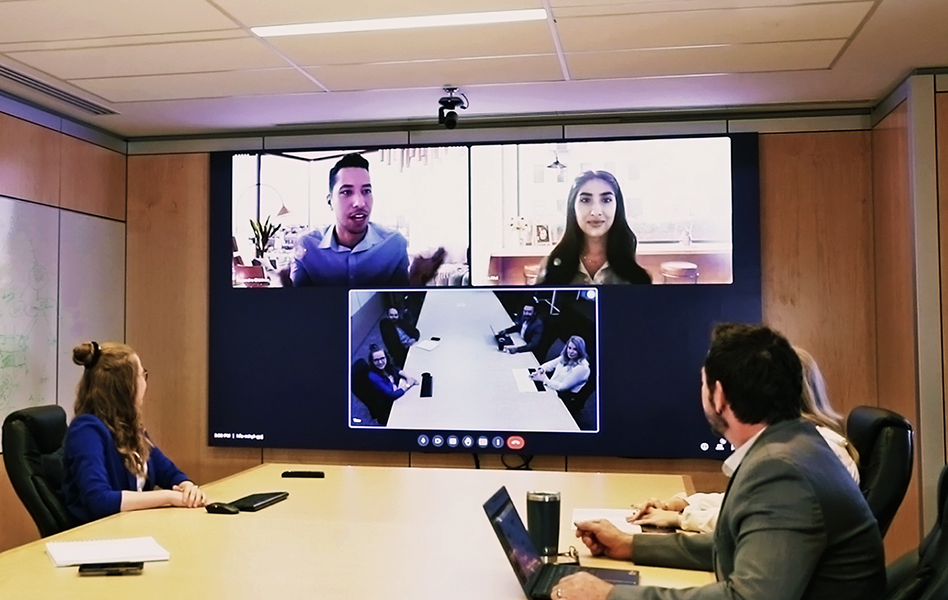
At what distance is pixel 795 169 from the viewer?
475 centimetres

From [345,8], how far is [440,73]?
907 millimetres

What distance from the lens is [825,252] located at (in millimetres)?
4703

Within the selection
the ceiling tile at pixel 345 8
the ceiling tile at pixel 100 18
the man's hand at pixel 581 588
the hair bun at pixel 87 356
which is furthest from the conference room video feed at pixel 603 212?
the man's hand at pixel 581 588

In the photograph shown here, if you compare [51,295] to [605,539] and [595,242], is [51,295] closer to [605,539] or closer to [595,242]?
[595,242]

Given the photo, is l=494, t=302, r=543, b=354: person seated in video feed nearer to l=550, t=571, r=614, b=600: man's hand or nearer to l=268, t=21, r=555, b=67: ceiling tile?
l=268, t=21, r=555, b=67: ceiling tile

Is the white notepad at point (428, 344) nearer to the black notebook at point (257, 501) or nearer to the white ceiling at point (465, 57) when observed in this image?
the white ceiling at point (465, 57)

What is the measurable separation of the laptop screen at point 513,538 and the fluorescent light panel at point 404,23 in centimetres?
203

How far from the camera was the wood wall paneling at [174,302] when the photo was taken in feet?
17.1

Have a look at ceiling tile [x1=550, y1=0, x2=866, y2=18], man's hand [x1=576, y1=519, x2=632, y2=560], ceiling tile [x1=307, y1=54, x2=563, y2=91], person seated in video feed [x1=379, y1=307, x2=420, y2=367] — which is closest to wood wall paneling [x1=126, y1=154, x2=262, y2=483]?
person seated in video feed [x1=379, y1=307, x2=420, y2=367]

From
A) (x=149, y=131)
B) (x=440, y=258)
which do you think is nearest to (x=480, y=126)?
(x=440, y=258)

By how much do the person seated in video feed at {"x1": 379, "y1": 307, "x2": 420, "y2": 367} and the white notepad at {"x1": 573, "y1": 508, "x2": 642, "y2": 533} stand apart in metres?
2.48

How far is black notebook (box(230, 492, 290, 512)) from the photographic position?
263 cm

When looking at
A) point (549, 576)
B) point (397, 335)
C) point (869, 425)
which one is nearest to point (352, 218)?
point (397, 335)

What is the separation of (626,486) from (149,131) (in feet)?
12.2
